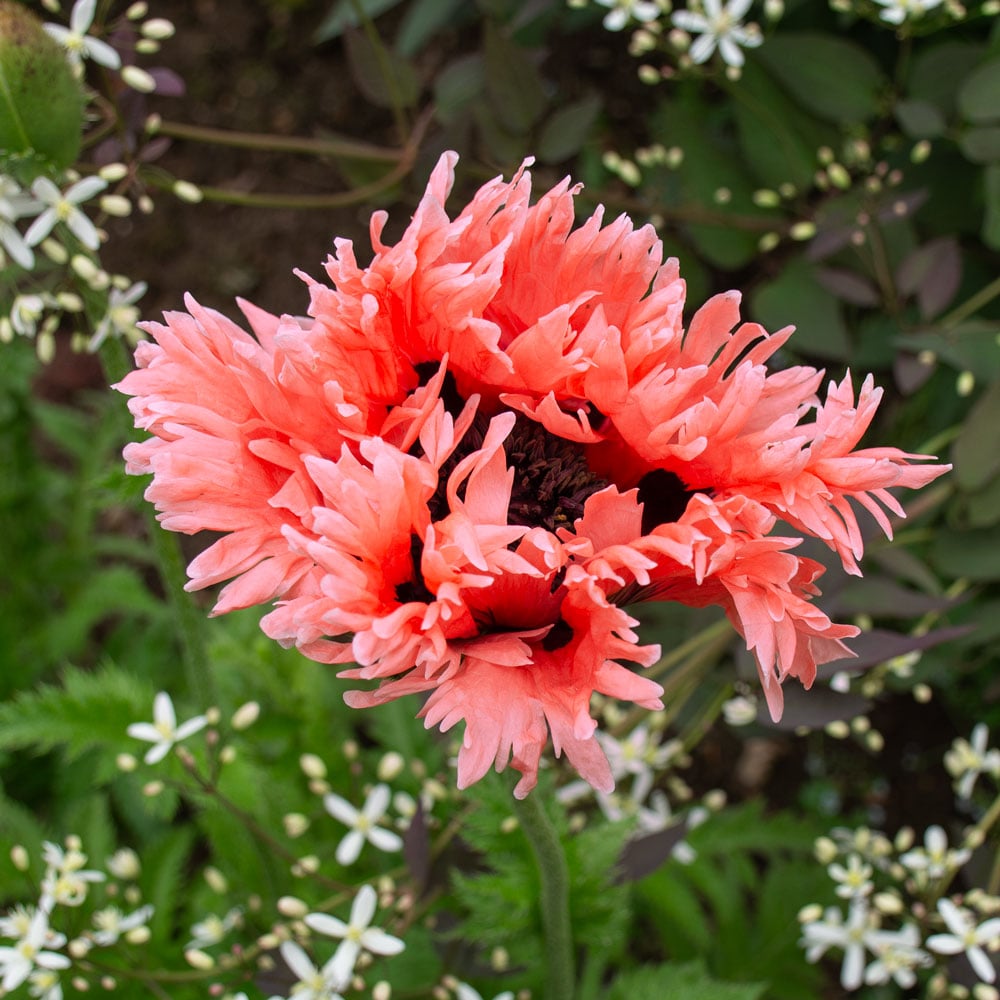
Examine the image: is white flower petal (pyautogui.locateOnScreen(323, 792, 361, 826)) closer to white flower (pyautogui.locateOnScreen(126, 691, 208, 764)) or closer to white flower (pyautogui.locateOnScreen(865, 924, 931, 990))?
white flower (pyautogui.locateOnScreen(126, 691, 208, 764))

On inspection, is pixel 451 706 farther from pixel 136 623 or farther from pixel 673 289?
pixel 136 623

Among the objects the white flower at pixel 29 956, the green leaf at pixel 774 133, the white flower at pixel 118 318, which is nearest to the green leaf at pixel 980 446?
the green leaf at pixel 774 133

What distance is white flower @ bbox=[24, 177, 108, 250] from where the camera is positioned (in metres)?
1.68

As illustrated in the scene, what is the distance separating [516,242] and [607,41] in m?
2.82

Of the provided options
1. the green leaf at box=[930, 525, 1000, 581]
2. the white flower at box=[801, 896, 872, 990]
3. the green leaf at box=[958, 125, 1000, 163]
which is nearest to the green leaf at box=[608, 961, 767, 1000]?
the white flower at box=[801, 896, 872, 990]

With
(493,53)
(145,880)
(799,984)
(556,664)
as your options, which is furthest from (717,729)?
(556,664)

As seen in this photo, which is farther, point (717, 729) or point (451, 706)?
point (717, 729)

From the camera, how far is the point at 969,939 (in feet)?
5.96

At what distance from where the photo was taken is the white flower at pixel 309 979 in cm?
168

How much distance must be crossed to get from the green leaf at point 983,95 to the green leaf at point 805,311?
490 millimetres

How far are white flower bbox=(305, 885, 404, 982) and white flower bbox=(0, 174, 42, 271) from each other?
3.45 feet

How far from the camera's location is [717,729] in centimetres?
338

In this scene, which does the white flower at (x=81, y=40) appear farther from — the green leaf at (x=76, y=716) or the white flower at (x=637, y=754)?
the white flower at (x=637, y=754)

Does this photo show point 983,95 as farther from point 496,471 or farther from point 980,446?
point 496,471
